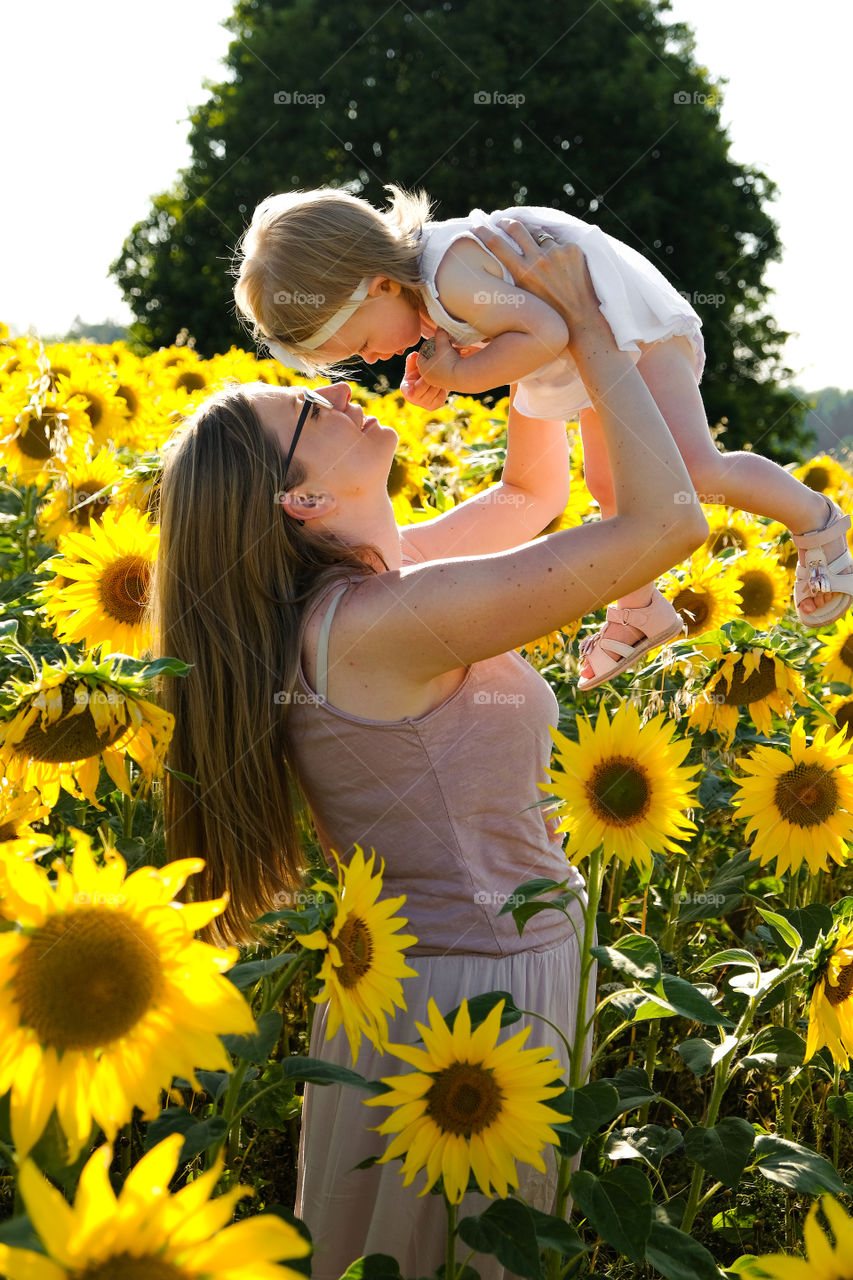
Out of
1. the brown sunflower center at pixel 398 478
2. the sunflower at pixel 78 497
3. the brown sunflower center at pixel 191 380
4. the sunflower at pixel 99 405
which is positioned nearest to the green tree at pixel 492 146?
the brown sunflower center at pixel 191 380

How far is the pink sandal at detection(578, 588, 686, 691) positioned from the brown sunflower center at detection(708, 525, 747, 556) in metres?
0.93

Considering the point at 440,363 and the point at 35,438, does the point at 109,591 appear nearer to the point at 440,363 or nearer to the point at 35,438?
the point at 440,363

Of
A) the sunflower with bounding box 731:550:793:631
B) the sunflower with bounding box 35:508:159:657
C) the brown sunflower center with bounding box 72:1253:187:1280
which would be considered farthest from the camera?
the sunflower with bounding box 731:550:793:631

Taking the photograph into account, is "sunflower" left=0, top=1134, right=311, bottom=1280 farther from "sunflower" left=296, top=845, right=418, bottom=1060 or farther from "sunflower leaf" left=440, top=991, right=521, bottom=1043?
"sunflower leaf" left=440, top=991, right=521, bottom=1043

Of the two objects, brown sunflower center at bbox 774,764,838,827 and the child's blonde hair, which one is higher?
the child's blonde hair

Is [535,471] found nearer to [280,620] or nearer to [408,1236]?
[280,620]

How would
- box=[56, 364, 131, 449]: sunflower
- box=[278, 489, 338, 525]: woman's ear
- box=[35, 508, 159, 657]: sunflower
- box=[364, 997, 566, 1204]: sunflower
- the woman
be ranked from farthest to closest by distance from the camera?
box=[56, 364, 131, 449]: sunflower, box=[35, 508, 159, 657]: sunflower, box=[278, 489, 338, 525]: woman's ear, the woman, box=[364, 997, 566, 1204]: sunflower

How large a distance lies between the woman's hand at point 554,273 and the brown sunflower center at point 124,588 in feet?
2.95

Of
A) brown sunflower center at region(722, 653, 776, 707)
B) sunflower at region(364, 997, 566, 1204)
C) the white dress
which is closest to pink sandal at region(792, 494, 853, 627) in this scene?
brown sunflower center at region(722, 653, 776, 707)

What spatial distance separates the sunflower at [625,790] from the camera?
163 cm

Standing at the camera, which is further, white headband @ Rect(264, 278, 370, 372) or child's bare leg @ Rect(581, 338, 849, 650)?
white headband @ Rect(264, 278, 370, 372)

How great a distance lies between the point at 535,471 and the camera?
254cm

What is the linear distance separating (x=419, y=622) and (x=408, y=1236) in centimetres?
87

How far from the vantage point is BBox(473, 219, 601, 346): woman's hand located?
6.61 feet
